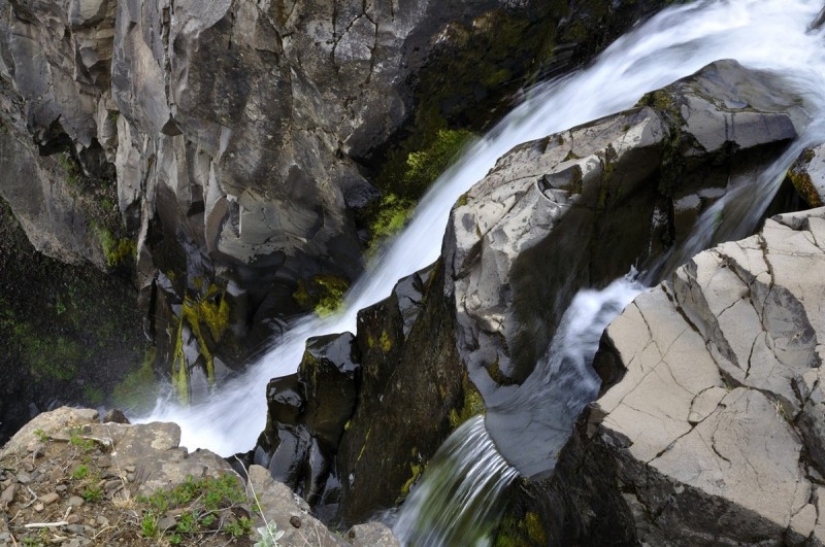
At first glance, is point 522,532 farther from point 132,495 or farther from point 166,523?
point 132,495

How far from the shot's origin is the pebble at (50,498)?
3.50 metres

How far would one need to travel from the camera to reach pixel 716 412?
3633 millimetres

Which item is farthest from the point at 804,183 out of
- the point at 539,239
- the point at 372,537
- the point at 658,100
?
the point at 372,537

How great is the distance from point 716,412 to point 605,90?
12.5 feet

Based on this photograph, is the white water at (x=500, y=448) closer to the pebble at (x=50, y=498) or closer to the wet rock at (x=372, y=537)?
the wet rock at (x=372, y=537)

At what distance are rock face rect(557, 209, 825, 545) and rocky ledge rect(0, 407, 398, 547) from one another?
121 centimetres

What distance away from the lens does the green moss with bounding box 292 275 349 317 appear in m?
8.36

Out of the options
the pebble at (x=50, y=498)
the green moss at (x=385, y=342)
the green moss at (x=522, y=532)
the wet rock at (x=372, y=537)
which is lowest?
the green moss at (x=522, y=532)

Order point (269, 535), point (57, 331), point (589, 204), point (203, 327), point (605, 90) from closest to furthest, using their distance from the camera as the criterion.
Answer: point (269, 535) → point (589, 204) → point (605, 90) → point (203, 327) → point (57, 331)

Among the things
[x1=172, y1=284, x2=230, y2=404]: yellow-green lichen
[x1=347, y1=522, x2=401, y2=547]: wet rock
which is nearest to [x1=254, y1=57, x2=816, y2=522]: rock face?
[x1=347, y1=522, x2=401, y2=547]: wet rock

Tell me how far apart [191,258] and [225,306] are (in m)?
0.85

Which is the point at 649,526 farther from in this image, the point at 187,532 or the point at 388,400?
the point at 388,400

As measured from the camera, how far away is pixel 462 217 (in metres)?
5.23

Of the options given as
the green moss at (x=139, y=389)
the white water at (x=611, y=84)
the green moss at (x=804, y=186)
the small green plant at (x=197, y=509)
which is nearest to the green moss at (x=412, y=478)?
the small green plant at (x=197, y=509)
